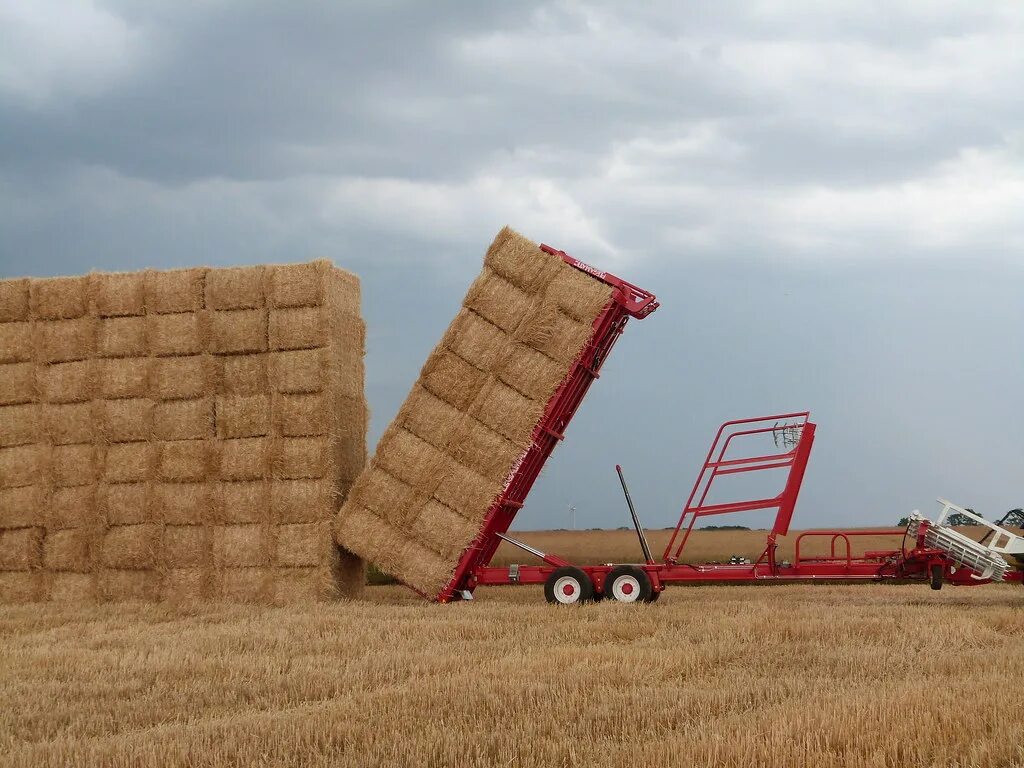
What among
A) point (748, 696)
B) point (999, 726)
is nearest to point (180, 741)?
point (748, 696)

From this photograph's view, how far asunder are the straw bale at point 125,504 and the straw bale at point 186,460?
0.41 metres

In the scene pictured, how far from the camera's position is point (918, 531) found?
1468 centimetres

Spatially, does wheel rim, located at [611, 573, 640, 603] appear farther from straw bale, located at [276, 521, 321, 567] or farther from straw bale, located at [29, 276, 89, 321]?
straw bale, located at [29, 276, 89, 321]

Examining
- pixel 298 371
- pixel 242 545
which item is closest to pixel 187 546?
pixel 242 545

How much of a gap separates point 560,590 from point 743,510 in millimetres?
2542

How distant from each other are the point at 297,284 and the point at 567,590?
18.1 ft

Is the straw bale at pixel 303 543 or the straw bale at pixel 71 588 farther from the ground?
the straw bale at pixel 303 543

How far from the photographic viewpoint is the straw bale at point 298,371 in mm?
15555

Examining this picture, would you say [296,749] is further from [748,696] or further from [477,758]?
[748,696]

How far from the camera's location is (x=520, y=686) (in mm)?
7922

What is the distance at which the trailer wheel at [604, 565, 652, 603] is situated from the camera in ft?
47.8

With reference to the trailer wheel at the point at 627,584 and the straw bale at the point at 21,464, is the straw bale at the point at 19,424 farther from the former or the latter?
the trailer wheel at the point at 627,584

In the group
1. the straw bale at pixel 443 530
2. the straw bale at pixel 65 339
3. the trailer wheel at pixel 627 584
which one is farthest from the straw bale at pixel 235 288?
the trailer wheel at pixel 627 584

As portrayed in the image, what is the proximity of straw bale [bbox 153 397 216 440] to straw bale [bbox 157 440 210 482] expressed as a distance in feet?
0.32
